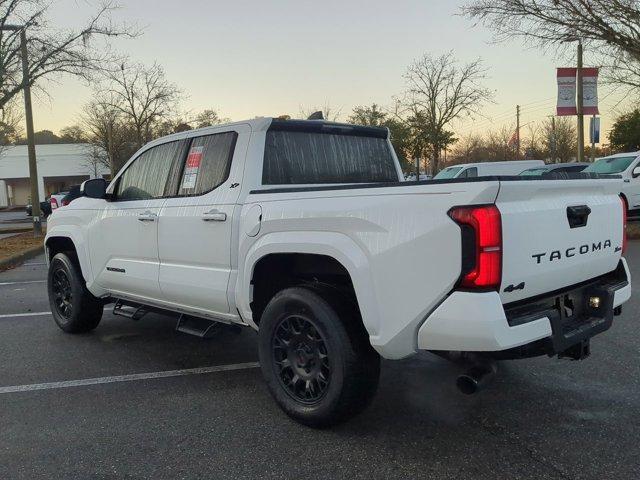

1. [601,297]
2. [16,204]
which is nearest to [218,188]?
[601,297]

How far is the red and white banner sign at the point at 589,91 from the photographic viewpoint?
647 inches

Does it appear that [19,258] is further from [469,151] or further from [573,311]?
[469,151]

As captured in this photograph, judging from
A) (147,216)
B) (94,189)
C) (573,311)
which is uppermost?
(94,189)

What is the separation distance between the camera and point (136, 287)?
482 cm

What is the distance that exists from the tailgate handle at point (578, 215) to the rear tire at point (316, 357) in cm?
131

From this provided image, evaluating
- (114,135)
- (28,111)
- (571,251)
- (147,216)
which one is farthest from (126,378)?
(114,135)

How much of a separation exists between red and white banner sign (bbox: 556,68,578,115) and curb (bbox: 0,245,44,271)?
15.2 m

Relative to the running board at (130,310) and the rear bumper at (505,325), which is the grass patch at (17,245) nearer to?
the running board at (130,310)

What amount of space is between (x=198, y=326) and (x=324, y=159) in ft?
5.38

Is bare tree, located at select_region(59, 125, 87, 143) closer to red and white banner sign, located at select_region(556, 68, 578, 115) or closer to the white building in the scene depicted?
the white building

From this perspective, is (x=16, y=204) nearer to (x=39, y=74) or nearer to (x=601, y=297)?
(x=39, y=74)

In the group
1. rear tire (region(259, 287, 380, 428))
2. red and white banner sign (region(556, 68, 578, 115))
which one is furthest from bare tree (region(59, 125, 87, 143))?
rear tire (region(259, 287, 380, 428))

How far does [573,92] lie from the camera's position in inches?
663

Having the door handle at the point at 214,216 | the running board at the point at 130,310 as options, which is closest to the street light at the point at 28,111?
the running board at the point at 130,310
